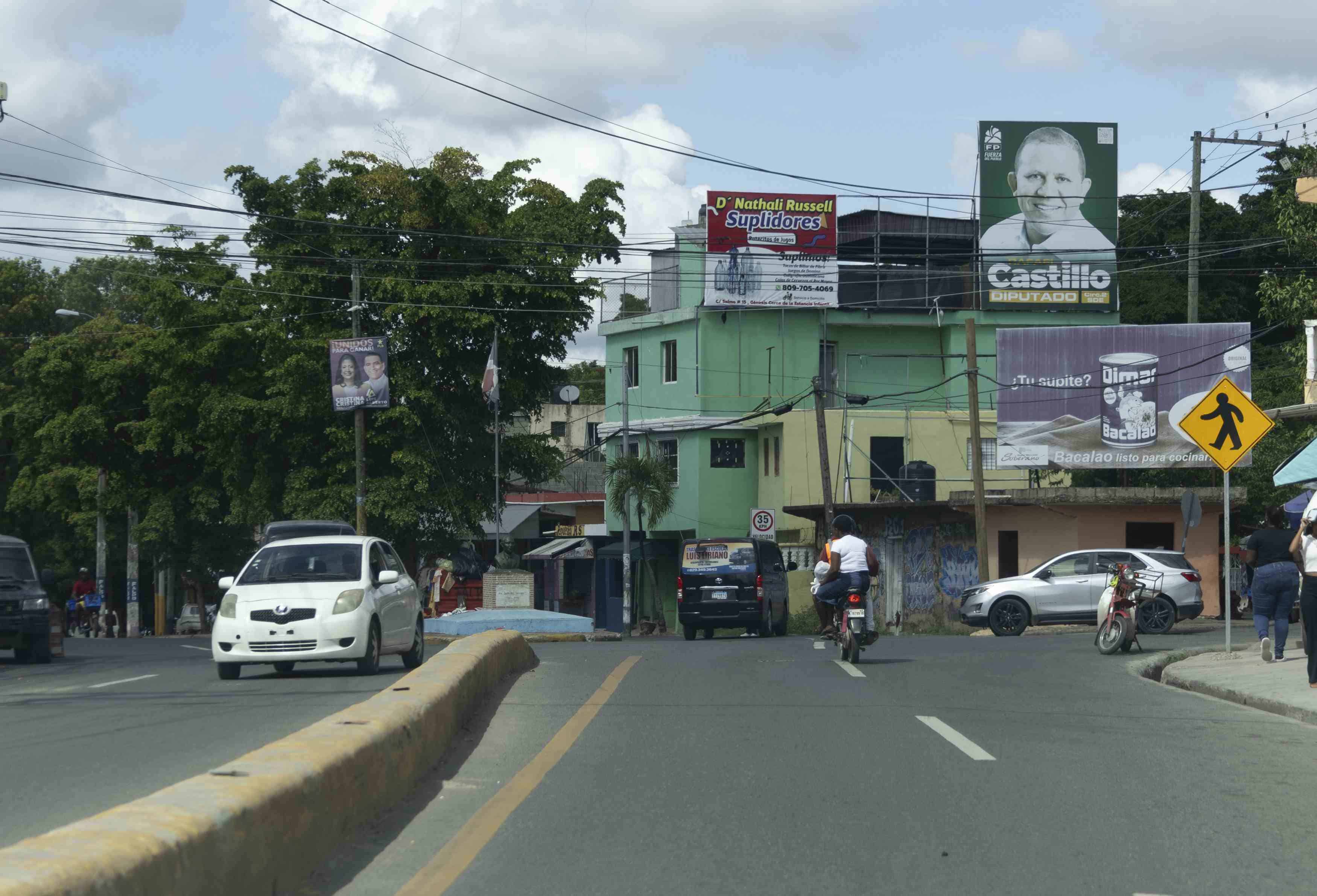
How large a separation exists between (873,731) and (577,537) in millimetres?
53492

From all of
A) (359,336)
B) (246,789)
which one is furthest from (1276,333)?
(246,789)

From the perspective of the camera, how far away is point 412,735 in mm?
8047

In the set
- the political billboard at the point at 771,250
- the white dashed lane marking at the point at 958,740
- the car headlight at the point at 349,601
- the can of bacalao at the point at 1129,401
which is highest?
the political billboard at the point at 771,250

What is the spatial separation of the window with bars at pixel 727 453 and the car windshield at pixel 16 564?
114 ft

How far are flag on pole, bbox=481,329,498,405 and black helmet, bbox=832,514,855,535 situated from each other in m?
20.7

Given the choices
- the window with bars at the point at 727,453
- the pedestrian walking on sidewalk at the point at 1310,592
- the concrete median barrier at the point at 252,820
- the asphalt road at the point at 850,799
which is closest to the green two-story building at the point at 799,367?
the window with bars at the point at 727,453

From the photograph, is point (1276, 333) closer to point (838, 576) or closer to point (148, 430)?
point (148, 430)

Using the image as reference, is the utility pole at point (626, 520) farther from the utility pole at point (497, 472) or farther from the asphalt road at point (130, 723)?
the asphalt road at point (130, 723)

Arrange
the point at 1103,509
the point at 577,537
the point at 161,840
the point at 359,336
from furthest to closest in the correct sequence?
the point at 577,537 < the point at 1103,509 < the point at 359,336 < the point at 161,840

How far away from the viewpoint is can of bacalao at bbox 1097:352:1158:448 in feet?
137

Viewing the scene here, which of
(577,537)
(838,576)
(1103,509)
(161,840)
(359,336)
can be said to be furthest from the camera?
(577,537)

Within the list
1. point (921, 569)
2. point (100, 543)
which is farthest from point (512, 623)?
point (100, 543)

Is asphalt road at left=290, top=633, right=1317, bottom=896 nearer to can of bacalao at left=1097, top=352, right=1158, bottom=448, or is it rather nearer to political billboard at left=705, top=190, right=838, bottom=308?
can of bacalao at left=1097, top=352, right=1158, bottom=448

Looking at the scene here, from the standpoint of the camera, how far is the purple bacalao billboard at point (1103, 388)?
1641 inches
